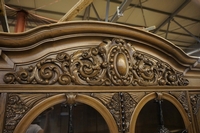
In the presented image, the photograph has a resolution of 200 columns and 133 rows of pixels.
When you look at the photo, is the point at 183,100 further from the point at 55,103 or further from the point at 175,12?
the point at 175,12

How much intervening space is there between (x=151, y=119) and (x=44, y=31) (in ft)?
2.49

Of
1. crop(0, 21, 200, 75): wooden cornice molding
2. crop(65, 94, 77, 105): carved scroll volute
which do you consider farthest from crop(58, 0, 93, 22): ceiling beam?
crop(65, 94, 77, 105): carved scroll volute

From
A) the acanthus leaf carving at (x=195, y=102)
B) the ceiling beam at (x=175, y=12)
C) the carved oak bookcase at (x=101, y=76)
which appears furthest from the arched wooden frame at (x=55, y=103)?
the ceiling beam at (x=175, y=12)

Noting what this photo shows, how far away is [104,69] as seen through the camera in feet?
2.46

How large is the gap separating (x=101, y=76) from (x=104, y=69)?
4 cm

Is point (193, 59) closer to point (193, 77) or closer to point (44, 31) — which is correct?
point (193, 77)

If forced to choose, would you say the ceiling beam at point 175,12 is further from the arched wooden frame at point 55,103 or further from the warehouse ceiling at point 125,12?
the arched wooden frame at point 55,103

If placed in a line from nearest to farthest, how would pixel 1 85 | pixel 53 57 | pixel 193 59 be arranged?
pixel 1 85
pixel 53 57
pixel 193 59

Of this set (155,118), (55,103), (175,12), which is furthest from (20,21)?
(175,12)

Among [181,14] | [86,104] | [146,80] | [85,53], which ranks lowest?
[86,104]

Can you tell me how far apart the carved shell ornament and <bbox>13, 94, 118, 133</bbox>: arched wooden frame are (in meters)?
0.07

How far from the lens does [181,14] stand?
10.3ft

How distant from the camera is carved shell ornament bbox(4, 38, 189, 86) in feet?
2.05

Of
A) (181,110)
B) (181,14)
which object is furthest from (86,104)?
(181,14)
